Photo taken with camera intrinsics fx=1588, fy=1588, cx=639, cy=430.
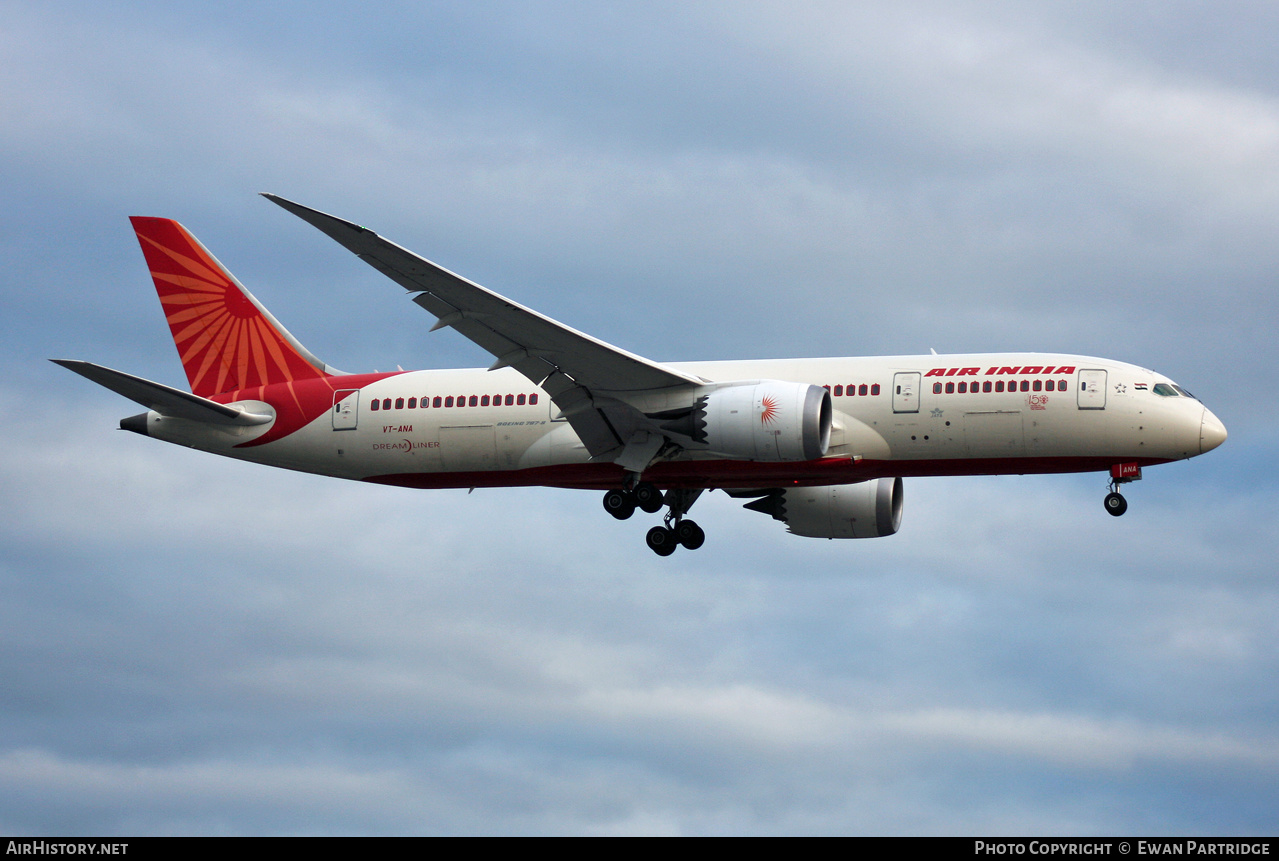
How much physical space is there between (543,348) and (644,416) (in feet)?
11.2

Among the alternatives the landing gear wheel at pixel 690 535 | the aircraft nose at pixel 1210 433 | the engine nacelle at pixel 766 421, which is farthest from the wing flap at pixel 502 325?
the aircraft nose at pixel 1210 433

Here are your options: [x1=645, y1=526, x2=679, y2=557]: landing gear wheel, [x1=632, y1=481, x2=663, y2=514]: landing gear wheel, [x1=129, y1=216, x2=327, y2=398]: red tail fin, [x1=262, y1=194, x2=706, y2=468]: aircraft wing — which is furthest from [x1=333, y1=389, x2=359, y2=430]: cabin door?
[x1=645, y1=526, x2=679, y2=557]: landing gear wheel

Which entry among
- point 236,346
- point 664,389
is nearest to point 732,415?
point 664,389

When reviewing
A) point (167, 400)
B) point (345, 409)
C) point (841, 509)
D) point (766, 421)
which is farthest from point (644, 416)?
point (167, 400)

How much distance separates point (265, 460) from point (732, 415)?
1544cm

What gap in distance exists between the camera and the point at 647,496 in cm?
4466

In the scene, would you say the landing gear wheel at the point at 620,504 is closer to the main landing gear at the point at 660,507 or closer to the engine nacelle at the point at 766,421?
the main landing gear at the point at 660,507

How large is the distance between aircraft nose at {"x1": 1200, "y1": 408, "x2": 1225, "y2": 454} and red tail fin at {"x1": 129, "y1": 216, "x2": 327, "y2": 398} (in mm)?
25513

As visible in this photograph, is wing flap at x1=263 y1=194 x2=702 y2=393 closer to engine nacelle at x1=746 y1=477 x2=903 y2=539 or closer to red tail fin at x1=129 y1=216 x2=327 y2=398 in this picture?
engine nacelle at x1=746 y1=477 x2=903 y2=539

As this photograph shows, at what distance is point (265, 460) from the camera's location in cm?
4800

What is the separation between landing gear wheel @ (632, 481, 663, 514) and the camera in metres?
44.7
